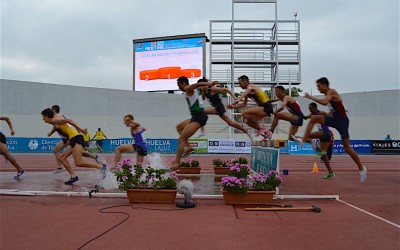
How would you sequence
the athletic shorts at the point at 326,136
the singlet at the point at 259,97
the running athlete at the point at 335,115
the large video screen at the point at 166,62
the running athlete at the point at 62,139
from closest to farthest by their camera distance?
1. the running athlete at the point at 335,115
2. the singlet at the point at 259,97
3. the running athlete at the point at 62,139
4. the athletic shorts at the point at 326,136
5. the large video screen at the point at 166,62

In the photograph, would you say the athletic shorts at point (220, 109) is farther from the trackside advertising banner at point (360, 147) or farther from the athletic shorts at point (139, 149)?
the trackside advertising banner at point (360, 147)

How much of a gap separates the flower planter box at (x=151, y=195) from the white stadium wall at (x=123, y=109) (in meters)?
24.9

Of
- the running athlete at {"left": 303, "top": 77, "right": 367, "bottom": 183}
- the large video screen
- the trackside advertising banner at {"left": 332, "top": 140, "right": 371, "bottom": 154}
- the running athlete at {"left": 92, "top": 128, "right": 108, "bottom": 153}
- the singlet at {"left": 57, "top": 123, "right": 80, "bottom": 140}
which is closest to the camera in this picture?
the running athlete at {"left": 303, "top": 77, "right": 367, "bottom": 183}

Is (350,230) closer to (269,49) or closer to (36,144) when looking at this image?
(36,144)

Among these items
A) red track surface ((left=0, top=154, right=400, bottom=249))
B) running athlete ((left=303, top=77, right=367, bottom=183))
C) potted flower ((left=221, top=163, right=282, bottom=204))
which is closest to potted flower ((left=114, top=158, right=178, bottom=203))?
red track surface ((left=0, top=154, right=400, bottom=249))

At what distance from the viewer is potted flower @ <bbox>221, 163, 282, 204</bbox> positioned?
23.2 feet

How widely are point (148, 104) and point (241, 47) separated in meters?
10.9

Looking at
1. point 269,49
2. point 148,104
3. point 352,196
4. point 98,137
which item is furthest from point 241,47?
point 352,196

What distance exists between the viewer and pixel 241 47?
34.4m

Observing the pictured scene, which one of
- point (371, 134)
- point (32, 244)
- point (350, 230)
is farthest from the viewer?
point (371, 134)

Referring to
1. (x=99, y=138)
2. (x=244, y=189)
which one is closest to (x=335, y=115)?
(x=244, y=189)

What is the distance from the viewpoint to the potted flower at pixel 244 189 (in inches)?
278

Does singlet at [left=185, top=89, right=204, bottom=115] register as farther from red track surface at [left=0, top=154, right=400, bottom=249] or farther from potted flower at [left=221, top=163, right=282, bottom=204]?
red track surface at [left=0, top=154, right=400, bottom=249]

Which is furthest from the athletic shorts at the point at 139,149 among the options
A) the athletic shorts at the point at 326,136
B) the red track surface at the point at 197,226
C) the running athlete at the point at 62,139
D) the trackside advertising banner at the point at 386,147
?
the trackside advertising banner at the point at 386,147
